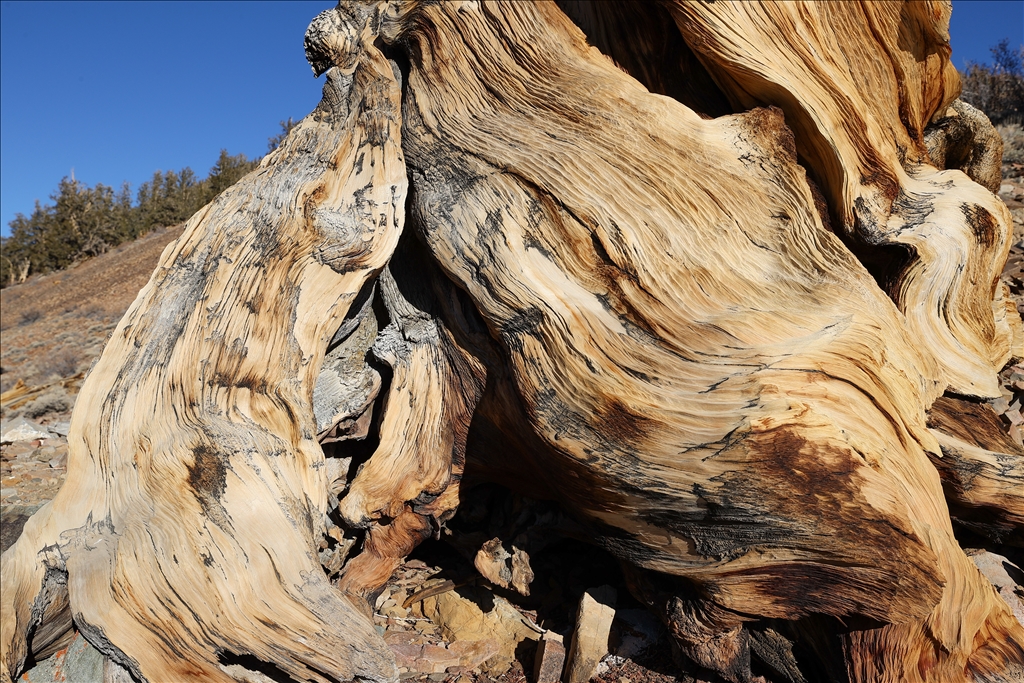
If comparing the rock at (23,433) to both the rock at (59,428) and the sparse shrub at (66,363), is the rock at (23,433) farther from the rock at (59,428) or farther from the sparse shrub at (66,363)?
the sparse shrub at (66,363)

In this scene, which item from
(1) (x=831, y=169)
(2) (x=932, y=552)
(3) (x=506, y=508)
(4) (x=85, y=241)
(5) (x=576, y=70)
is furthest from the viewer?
(4) (x=85, y=241)

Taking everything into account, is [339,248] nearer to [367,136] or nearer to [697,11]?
[367,136]

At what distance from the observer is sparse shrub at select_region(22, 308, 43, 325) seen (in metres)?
14.4

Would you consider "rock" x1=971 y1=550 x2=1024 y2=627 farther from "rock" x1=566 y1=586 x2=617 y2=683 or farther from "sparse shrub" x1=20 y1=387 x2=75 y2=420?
"sparse shrub" x1=20 y1=387 x2=75 y2=420

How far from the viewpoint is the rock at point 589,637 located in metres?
2.59

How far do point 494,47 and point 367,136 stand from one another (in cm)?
73

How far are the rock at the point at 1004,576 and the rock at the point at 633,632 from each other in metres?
1.23

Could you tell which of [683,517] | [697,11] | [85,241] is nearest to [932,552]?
[683,517]

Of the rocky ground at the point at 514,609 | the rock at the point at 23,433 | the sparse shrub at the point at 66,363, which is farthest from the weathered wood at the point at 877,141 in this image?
the sparse shrub at the point at 66,363

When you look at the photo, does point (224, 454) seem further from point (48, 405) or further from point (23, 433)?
point (48, 405)

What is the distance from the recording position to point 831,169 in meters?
2.74

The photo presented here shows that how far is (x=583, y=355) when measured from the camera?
245 cm

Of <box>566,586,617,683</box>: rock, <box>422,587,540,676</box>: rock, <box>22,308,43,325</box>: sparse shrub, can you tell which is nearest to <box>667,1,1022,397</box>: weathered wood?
<box>566,586,617,683</box>: rock

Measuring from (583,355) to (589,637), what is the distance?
1091 mm
